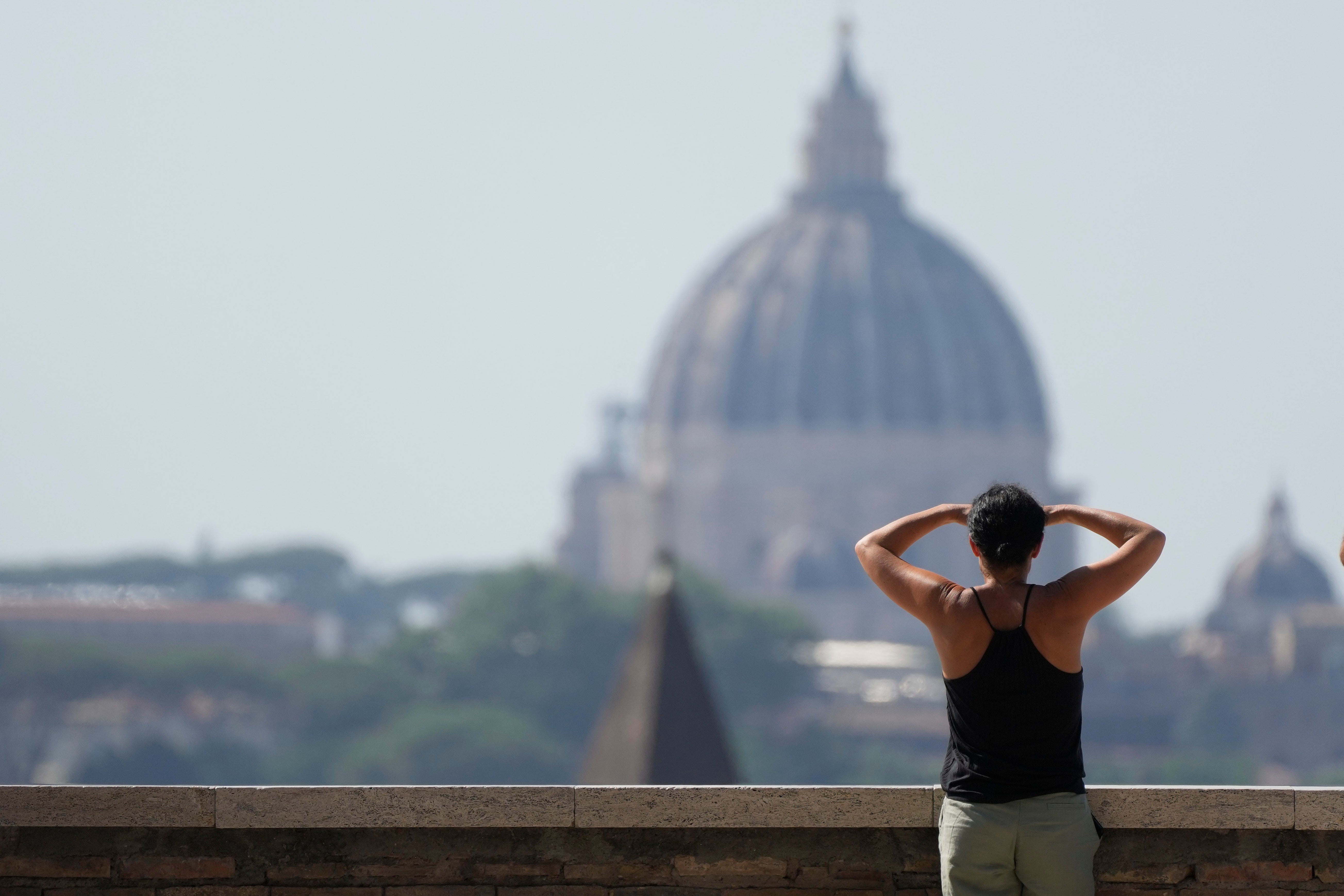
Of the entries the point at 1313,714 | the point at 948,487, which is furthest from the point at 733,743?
the point at 948,487

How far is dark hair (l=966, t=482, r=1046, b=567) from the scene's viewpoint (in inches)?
233

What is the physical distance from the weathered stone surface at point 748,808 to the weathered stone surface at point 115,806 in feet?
3.02

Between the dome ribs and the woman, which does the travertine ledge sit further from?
the dome ribs

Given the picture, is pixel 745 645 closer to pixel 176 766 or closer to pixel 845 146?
pixel 176 766

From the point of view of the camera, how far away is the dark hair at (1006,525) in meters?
5.91

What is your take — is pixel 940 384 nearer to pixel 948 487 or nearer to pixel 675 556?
pixel 948 487

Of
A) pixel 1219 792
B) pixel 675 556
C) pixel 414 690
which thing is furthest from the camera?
pixel 675 556

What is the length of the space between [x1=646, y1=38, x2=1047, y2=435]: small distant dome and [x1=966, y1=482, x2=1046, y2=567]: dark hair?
12163cm

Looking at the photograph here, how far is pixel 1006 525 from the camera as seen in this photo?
5918 mm

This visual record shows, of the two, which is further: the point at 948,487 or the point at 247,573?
the point at 247,573

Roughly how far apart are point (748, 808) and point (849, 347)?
412 feet

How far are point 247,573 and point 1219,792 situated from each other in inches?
5231

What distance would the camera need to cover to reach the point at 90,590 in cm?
13100

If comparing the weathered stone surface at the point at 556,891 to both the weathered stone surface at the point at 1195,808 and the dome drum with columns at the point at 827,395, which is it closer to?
the weathered stone surface at the point at 1195,808
